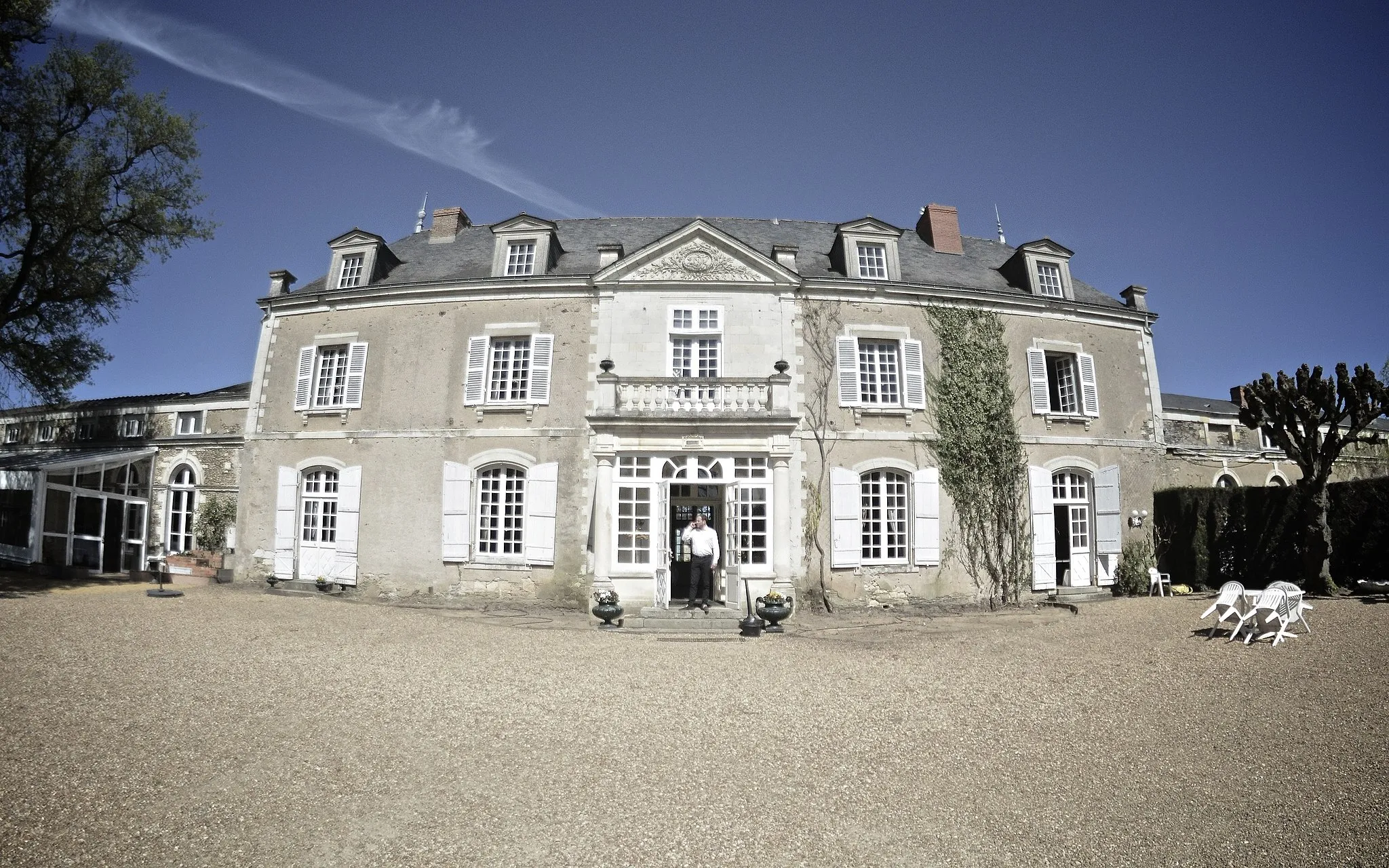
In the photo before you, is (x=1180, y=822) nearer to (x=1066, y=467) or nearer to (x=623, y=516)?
(x=623, y=516)

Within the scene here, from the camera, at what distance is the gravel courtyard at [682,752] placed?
3.56 metres

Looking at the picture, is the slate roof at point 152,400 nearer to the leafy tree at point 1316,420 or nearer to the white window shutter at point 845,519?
the white window shutter at point 845,519

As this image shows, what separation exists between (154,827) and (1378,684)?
31.8 ft

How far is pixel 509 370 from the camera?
14031 millimetres

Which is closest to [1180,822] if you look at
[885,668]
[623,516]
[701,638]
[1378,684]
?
[885,668]

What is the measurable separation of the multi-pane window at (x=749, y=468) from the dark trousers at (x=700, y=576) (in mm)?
1793

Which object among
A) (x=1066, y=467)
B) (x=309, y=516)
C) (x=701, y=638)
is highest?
(x=1066, y=467)

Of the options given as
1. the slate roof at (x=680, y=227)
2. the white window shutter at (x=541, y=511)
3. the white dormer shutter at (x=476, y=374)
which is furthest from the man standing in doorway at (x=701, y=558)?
the slate roof at (x=680, y=227)

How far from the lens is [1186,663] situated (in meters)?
7.32

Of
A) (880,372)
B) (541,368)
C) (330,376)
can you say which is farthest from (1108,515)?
(330,376)

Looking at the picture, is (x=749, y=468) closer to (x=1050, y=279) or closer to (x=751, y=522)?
(x=751, y=522)

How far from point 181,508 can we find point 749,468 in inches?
549

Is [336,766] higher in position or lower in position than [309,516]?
lower

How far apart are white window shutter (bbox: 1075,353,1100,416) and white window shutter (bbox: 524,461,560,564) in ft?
38.3
